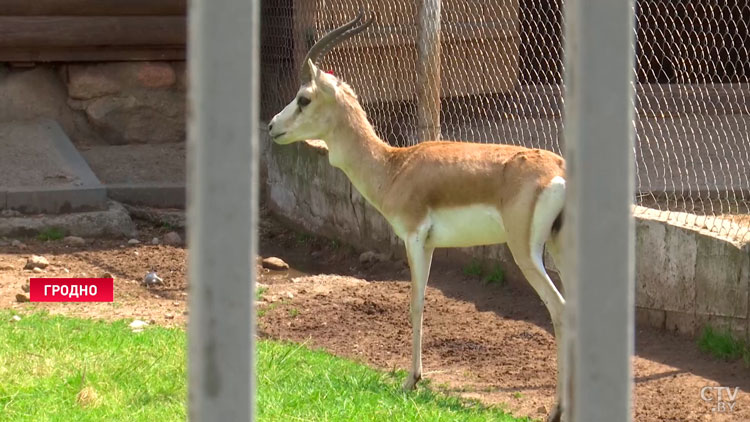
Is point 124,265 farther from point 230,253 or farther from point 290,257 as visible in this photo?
point 230,253

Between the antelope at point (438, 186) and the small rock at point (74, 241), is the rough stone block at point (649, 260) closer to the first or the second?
the antelope at point (438, 186)

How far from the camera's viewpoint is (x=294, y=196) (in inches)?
402

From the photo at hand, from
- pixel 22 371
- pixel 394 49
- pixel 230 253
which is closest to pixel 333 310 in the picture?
pixel 22 371

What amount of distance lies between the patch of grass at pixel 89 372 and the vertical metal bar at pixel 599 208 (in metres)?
3.45

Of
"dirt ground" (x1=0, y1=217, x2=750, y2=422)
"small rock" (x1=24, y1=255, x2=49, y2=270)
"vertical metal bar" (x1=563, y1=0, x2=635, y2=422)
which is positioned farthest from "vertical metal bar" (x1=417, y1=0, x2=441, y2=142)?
"vertical metal bar" (x1=563, y1=0, x2=635, y2=422)

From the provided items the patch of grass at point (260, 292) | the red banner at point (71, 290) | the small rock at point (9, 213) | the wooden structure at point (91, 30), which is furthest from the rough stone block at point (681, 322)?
the wooden structure at point (91, 30)

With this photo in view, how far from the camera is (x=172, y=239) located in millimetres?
9539

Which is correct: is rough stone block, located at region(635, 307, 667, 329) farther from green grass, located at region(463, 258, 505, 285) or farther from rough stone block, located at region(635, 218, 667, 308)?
green grass, located at region(463, 258, 505, 285)

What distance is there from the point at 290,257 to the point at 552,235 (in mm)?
4329

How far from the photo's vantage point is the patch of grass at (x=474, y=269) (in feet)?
25.6

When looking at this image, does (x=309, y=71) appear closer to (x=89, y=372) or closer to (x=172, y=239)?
(x=89, y=372)

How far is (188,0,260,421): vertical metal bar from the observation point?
49.6 inches

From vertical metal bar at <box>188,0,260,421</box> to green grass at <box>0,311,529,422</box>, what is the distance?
324 cm

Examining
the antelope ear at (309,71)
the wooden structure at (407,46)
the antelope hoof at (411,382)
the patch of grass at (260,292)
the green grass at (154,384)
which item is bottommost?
the antelope hoof at (411,382)
